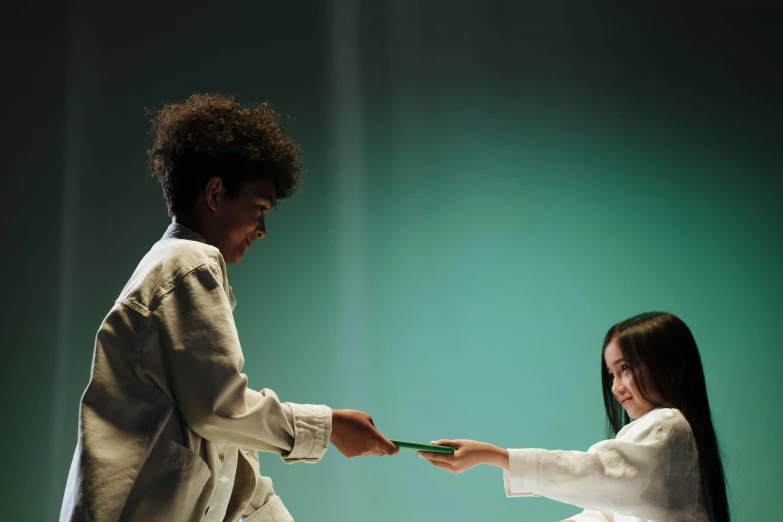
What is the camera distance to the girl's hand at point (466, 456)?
1253 mm

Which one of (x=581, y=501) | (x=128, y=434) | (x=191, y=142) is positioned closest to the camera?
(x=128, y=434)

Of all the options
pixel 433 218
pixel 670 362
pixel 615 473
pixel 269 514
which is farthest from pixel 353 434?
pixel 433 218

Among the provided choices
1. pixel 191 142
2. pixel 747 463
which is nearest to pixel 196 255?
pixel 191 142

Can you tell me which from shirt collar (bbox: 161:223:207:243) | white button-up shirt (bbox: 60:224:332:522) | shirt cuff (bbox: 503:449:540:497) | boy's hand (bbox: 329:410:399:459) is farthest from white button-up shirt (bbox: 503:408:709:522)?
shirt collar (bbox: 161:223:207:243)

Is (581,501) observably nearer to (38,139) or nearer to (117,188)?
(117,188)

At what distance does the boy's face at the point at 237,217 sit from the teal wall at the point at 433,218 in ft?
1.82

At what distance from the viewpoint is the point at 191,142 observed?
1073mm

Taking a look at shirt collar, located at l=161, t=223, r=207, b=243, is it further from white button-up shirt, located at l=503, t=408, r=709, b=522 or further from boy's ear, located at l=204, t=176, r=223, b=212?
white button-up shirt, located at l=503, t=408, r=709, b=522

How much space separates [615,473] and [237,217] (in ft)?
2.37

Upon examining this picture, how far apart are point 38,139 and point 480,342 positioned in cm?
106

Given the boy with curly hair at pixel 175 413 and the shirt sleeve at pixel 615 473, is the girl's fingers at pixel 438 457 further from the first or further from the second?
the boy with curly hair at pixel 175 413

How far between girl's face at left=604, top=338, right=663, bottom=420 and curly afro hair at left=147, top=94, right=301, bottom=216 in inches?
26.6

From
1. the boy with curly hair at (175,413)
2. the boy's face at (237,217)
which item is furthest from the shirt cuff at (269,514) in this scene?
the boy's face at (237,217)

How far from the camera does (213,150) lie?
41.8 inches
